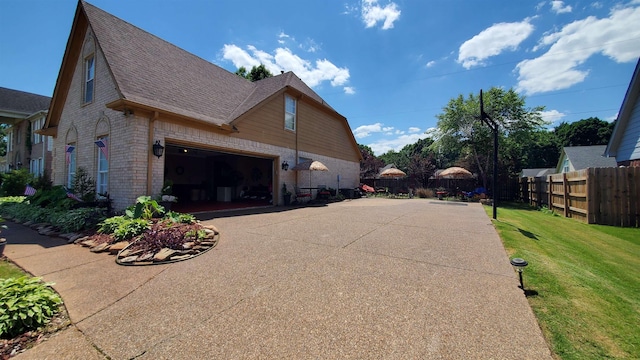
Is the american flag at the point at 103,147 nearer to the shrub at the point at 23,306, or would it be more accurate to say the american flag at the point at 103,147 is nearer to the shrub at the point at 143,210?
the shrub at the point at 143,210

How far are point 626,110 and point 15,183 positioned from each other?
31540mm

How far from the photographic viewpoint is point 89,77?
→ 1040 centimetres

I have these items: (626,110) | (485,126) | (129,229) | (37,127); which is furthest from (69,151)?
(485,126)

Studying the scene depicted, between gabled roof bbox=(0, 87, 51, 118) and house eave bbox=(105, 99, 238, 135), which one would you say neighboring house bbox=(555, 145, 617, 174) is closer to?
house eave bbox=(105, 99, 238, 135)

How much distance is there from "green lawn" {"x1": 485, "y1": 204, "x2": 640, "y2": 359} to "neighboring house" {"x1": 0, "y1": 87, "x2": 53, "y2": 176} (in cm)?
2755

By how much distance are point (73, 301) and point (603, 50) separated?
76.1ft

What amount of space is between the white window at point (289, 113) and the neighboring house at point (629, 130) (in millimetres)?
14267

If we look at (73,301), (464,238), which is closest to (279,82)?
(464,238)

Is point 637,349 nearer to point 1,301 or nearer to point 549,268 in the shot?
point 549,268

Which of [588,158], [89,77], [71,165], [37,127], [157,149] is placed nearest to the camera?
[157,149]

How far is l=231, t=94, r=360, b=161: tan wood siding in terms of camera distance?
11953 millimetres

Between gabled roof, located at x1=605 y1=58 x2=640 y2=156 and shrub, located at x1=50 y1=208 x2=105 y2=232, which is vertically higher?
gabled roof, located at x1=605 y1=58 x2=640 y2=156

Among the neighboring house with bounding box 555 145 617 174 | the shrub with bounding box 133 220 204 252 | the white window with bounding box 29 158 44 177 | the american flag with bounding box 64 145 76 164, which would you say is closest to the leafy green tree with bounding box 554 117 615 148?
the neighboring house with bounding box 555 145 617 174

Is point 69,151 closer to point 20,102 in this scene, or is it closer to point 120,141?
point 120,141
